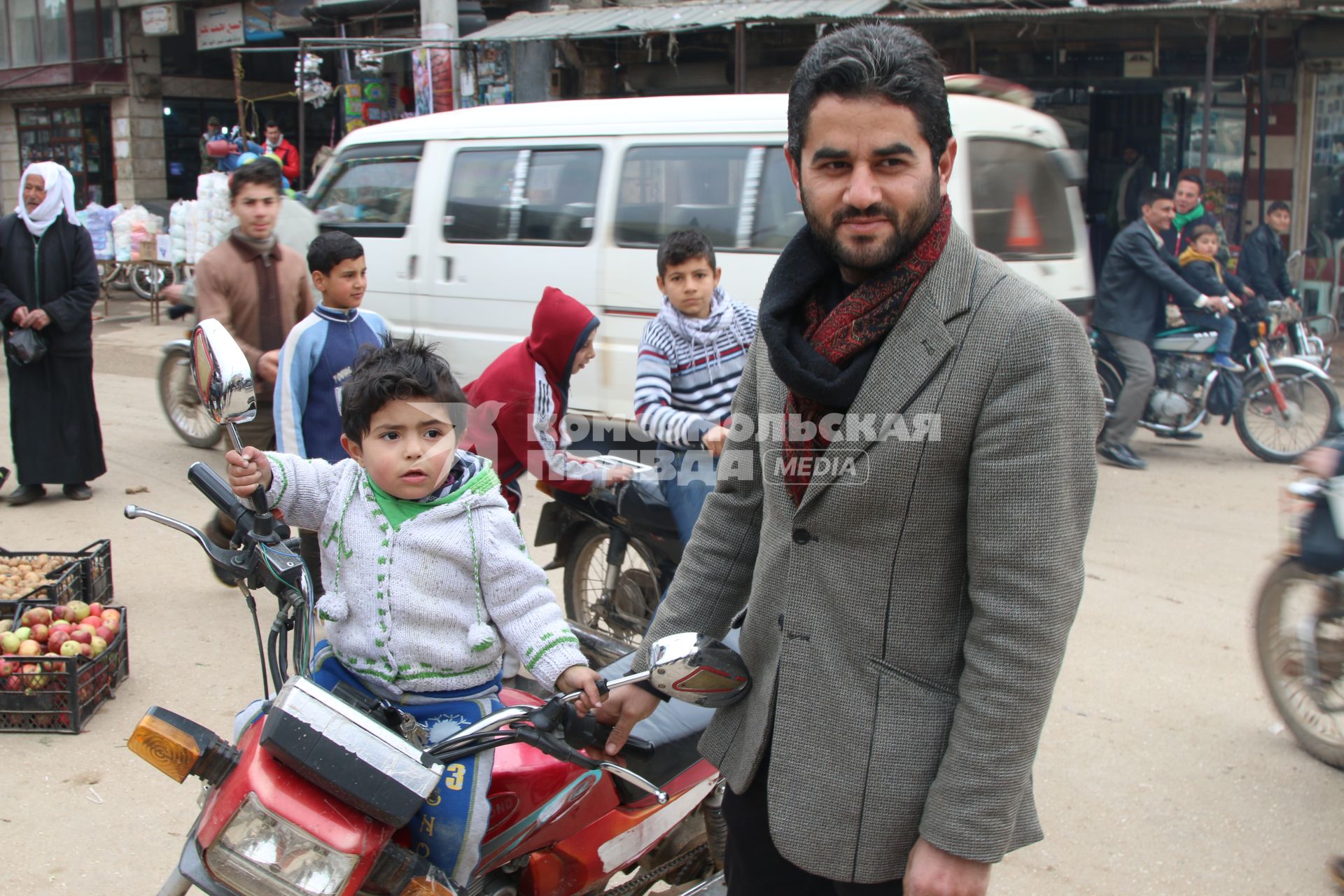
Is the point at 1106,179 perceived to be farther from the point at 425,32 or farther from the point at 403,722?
the point at 403,722

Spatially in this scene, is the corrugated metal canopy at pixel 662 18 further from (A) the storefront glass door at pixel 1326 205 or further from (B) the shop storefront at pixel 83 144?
(B) the shop storefront at pixel 83 144

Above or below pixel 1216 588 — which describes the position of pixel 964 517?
above

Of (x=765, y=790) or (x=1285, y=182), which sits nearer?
(x=765, y=790)

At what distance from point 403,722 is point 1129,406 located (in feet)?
22.0

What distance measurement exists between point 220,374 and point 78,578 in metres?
3.15

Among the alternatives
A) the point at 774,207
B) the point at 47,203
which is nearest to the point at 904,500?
the point at 774,207

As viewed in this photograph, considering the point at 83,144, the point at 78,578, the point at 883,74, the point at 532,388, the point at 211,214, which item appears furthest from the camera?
the point at 83,144

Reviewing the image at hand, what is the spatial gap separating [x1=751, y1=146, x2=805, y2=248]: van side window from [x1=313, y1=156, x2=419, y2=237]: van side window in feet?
8.07

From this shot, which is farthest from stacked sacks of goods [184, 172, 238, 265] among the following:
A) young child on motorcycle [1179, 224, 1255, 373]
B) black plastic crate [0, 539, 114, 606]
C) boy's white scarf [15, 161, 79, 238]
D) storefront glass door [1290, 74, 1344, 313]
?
storefront glass door [1290, 74, 1344, 313]

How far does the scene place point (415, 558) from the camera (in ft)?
7.20

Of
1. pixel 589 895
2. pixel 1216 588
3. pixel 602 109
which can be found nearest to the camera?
pixel 589 895

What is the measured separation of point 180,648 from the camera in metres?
4.52

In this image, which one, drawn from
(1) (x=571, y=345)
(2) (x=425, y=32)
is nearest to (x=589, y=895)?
(1) (x=571, y=345)

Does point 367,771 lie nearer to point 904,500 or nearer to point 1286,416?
point 904,500
